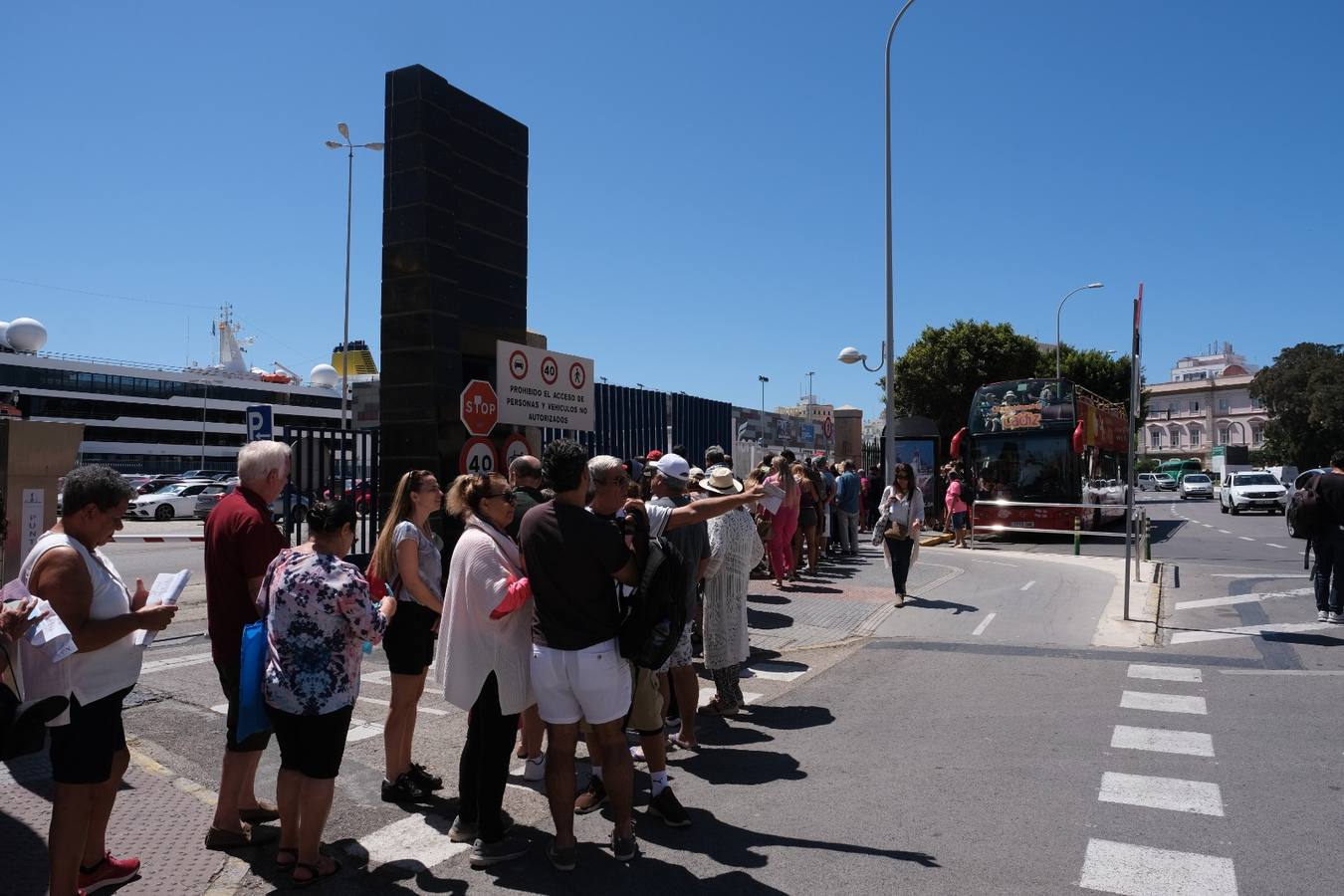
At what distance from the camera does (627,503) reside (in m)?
4.62

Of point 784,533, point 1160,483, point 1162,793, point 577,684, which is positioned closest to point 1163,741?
point 1162,793

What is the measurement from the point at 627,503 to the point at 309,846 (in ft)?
6.79

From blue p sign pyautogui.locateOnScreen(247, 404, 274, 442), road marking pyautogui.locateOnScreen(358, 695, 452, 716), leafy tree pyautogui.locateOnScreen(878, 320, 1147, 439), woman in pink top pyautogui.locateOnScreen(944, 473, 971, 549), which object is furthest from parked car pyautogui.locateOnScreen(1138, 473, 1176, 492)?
road marking pyautogui.locateOnScreen(358, 695, 452, 716)

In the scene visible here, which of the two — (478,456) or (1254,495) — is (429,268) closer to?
(478,456)

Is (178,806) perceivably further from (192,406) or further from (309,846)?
(192,406)

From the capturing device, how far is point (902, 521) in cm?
1080

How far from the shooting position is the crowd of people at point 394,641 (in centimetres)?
342

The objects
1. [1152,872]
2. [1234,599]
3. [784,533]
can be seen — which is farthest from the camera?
[784,533]

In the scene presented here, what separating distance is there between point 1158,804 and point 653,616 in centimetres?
288

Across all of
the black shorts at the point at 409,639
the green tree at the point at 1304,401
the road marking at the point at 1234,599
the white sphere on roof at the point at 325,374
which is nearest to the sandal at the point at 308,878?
the black shorts at the point at 409,639

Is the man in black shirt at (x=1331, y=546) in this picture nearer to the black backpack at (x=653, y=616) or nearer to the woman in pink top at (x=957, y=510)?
the black backpack at (x=653, y=616)

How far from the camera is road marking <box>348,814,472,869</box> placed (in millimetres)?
4145

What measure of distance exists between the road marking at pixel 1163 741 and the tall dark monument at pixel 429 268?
20.8ft

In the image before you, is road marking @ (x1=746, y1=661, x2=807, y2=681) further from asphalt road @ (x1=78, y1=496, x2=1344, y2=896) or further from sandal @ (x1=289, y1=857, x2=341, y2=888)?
sandal @ (x1=289, y1=857, x2=341, y2=888)
